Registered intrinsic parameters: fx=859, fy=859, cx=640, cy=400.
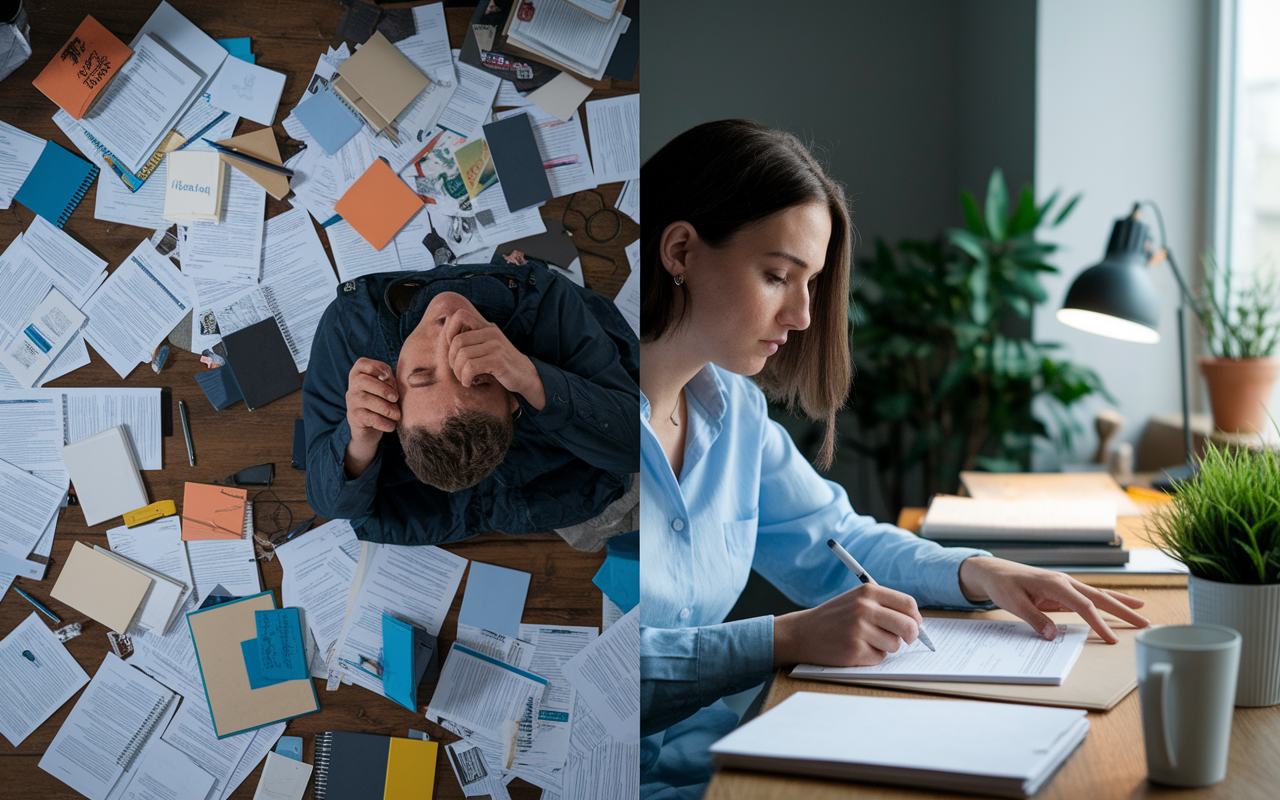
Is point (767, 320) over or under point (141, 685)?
over

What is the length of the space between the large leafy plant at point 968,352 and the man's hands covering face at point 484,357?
6.36 ft

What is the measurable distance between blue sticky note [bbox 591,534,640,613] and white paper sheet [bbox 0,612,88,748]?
1.73 ft

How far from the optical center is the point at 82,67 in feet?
2.63

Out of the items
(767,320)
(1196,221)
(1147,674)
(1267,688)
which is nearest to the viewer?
(1147,674)

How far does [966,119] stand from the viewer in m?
3.05

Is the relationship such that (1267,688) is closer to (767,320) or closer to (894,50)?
(767,320)

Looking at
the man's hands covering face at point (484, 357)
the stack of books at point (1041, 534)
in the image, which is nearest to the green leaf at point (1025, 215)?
the stack of books at point (1041, 534)

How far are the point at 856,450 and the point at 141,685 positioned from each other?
247cm

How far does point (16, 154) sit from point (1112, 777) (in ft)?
3.58

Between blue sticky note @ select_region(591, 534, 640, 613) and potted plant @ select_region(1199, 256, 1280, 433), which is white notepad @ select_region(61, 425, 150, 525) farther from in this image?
potted plant @ select_region(1199, 256, 1280, 433)

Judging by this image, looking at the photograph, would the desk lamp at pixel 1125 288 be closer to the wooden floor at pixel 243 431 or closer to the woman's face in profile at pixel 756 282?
the woman's face in profile at pixel 756 282

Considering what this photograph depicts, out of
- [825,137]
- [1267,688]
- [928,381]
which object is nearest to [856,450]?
[928,381]

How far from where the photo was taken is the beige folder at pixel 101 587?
2.76 ft

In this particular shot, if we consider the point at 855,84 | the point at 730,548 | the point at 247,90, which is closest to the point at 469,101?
the point at 247,90
